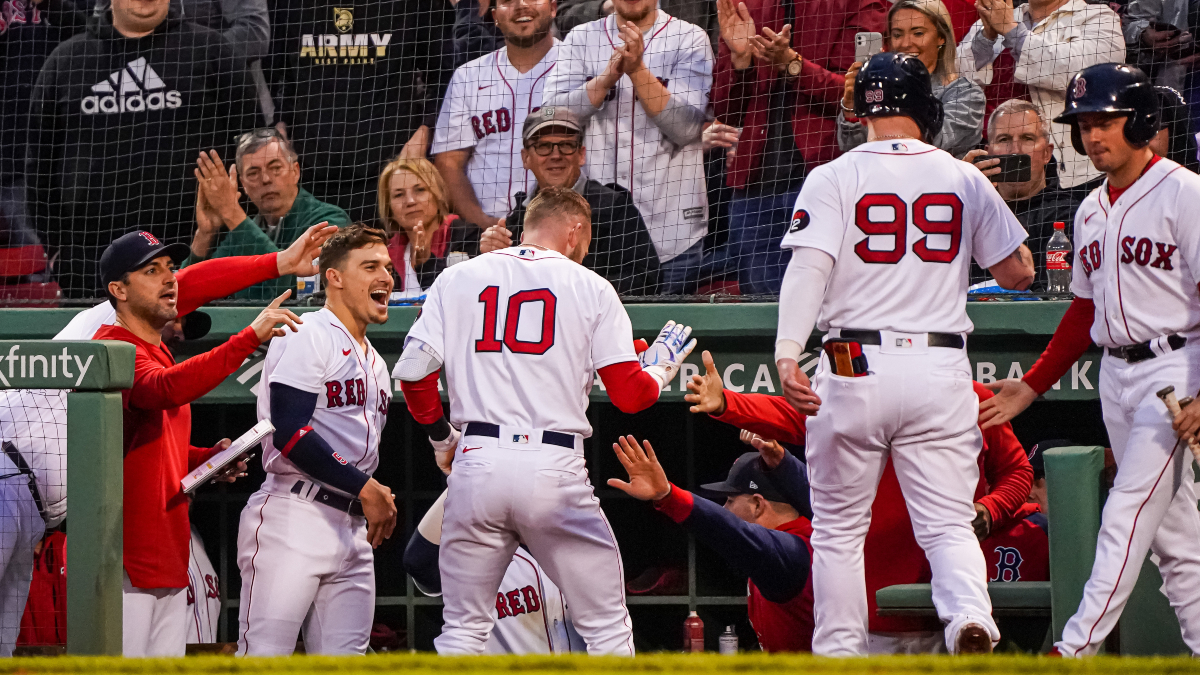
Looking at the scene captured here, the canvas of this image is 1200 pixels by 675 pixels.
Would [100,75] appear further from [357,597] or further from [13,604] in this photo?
[357,597]

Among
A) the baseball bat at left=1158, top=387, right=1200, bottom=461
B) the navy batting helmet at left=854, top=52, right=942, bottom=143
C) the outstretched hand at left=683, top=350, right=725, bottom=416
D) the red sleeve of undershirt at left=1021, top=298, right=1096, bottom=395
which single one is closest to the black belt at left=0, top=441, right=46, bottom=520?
the outstretched hand at left=683, top=350, right=725, bottom=416

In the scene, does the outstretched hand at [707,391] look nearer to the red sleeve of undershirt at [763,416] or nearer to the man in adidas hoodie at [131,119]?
the red sleeve of undershirt at [763,416]

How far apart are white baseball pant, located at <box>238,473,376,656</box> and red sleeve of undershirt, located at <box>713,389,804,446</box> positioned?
4.66ft

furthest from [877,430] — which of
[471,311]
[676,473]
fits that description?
[676,473]

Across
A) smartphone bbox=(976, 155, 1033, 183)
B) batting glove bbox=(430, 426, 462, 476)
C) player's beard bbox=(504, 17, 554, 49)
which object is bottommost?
batting glove bbox=(430, 426, 462, 476)

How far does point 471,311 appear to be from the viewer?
385 centimetres

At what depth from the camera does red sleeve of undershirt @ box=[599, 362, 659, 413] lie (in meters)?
3.81

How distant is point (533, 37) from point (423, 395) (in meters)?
2.93

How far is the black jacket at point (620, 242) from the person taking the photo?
5863 mm

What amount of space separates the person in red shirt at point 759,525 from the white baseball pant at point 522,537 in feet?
0.61

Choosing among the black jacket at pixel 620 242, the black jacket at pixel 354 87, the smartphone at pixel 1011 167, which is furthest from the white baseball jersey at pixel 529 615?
the smartphone at pixel 1011 167

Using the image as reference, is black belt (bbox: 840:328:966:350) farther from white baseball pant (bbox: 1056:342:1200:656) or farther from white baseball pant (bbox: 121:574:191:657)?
white baseball pant (bbox: 121:574:191:657)

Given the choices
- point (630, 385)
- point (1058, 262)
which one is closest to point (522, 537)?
point (630, 385)

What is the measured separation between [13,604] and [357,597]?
1423 millimetres
